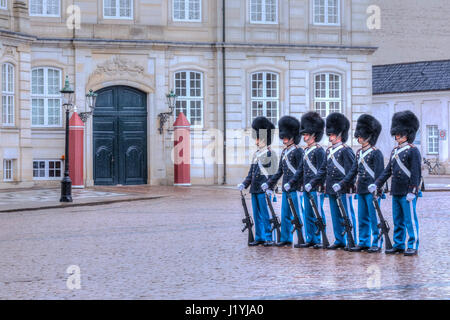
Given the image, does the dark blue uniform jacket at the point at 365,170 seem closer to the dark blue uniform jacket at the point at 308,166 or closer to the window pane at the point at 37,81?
the dark blue uniform jacket at the point at 308,166

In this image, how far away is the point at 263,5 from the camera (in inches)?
1277

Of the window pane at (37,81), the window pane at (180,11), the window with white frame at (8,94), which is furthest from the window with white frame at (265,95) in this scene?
the window with white frame at (8,94)

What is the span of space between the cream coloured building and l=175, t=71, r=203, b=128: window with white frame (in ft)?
0.11

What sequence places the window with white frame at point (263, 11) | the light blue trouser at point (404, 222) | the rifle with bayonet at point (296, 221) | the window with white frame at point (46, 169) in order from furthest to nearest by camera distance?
1. the window with white frame at point (263, 11)
2. the window with white frame at point (46, 169)
3. the rifle with bayonet at point (296, 221)
4. the light blue trouser at point (404, 222)

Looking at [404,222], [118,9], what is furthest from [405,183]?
[118,9]

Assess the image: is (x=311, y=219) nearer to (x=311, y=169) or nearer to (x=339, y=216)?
(x=339, y=216)

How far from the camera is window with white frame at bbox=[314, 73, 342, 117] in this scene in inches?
1304

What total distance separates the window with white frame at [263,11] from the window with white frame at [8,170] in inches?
372

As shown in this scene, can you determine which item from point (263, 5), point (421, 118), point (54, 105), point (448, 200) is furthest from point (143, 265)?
point (421, 118)

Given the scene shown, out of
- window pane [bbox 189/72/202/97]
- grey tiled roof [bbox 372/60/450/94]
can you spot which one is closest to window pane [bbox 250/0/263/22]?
window pane [bbox 189/72/202/97]

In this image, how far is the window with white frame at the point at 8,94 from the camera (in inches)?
1120

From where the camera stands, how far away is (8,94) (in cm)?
2862
